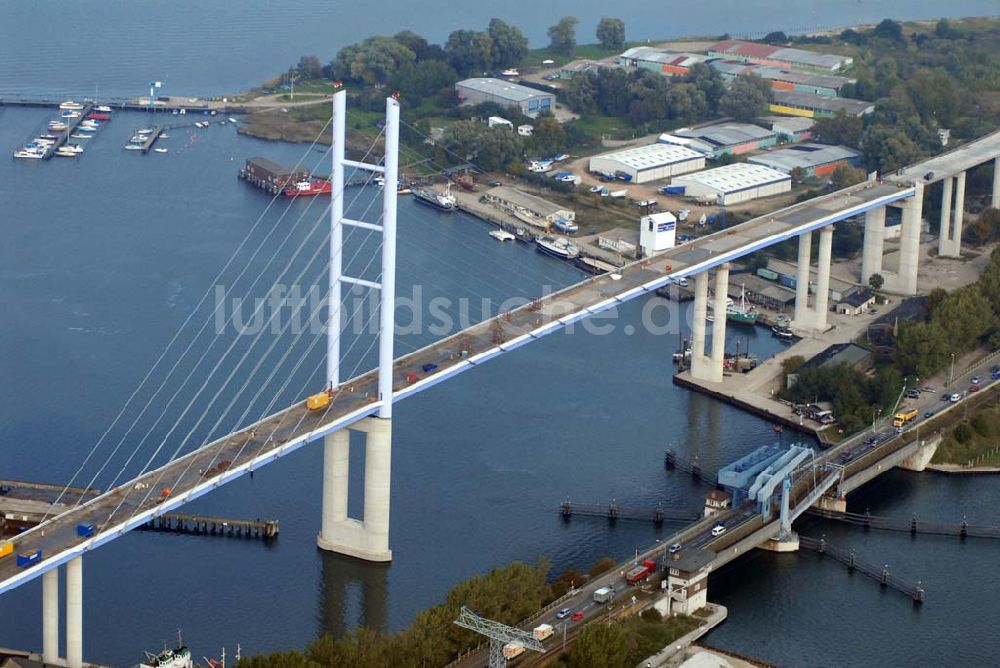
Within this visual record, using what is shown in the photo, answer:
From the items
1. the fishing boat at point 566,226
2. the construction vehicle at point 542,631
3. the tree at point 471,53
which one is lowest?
the construction vehicle at point 542,631

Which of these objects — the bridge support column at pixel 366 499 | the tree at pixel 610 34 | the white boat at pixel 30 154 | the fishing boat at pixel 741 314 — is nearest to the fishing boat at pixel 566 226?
the fishing boat at pixel 741 314

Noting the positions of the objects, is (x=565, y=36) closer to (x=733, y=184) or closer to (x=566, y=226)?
(x=733, y=184)

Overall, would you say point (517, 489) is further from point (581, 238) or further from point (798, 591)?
point (581, 238)

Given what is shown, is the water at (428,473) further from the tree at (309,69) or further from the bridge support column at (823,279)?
the tree at (309,69)

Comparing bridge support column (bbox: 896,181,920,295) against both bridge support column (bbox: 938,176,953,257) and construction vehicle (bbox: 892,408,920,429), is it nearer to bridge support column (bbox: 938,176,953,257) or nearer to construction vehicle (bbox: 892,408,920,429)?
bridge support column (bbox: 938,176,953,257)

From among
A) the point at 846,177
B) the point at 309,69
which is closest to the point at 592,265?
the point at 846,177
